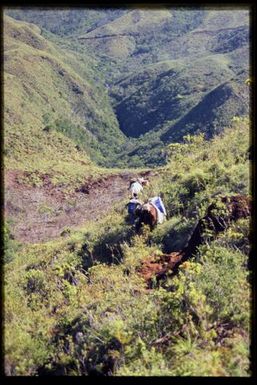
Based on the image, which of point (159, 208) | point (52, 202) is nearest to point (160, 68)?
point (52, 202)

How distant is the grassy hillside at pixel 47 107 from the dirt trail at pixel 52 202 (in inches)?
161

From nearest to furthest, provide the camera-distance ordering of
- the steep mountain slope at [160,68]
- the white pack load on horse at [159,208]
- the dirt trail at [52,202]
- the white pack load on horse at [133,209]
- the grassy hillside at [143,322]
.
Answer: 1. the grassy hillside at [143,322]
2. the white pack load on horse at [159,208]
3. the white pack load on horse at [133,209]
4. the dirt trail at [52,202]
5. the steep mountain slope at [160,68]

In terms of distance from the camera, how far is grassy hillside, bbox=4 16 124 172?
49375mm

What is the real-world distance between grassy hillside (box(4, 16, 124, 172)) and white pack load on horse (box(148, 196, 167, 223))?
33486 mm

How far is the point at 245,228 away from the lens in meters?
5.76

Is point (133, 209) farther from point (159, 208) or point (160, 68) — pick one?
point (160, 68)

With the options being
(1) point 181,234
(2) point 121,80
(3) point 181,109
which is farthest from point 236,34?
(1) point 181,234

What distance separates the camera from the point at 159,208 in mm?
8969

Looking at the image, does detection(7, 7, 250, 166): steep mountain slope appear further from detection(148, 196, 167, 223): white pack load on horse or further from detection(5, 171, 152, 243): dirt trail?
detection(148, 196, 167, 223): white pack load on horse

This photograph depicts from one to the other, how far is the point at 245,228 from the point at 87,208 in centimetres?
2971

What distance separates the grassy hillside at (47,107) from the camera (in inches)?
1944

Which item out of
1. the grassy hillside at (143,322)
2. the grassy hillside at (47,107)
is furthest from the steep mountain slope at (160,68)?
the grassy hillside at (143,322)

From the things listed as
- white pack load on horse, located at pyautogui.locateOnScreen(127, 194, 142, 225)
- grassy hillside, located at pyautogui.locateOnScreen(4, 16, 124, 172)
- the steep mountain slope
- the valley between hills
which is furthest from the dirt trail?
white pack load on horse, located at pyautogui.locateOnScreen(127, 194, 142, 225)

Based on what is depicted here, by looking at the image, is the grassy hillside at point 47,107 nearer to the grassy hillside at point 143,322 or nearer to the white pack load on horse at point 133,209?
the white pack load on horse at point 133,209
